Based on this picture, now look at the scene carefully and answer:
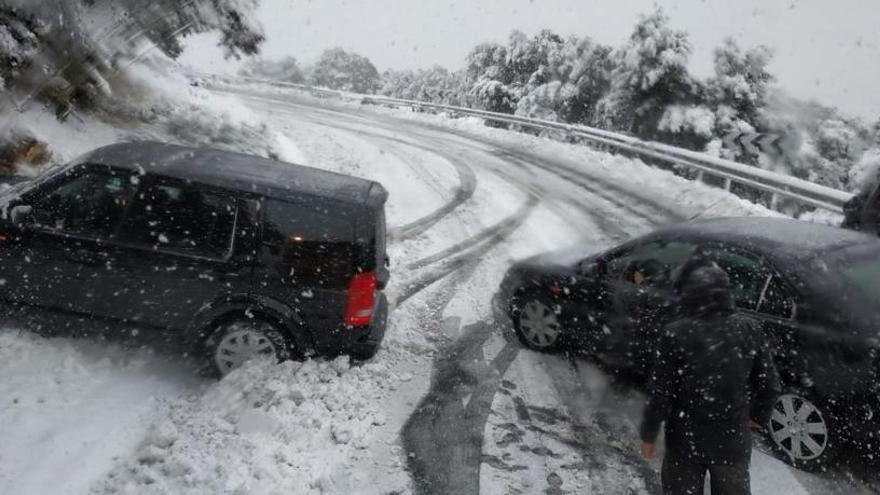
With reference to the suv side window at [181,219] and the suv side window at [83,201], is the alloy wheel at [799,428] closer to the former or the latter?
the suv side window at [181,219]

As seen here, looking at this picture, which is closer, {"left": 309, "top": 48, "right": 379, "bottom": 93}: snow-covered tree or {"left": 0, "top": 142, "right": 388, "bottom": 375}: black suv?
{"left": 0, "top": 142, "right": 388, "bottom": 375}: black suv

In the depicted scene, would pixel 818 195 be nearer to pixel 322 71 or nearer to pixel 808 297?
pixel 808 297

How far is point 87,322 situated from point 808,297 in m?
5.62

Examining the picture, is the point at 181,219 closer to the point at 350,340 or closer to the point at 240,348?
the point at 240,348

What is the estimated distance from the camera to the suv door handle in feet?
16.2

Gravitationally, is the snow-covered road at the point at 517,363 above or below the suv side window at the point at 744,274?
below

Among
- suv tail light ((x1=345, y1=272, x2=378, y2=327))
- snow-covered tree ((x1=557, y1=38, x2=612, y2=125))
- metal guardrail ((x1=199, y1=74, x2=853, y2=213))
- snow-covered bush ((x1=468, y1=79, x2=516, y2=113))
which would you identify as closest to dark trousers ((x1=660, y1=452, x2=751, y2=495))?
suv tail light ((x1=345, y1=272, x2=378, y2=327))

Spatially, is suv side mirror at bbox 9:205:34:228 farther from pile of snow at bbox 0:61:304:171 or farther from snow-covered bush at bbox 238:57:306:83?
snow-covered bush at bbox 238:57:306:83

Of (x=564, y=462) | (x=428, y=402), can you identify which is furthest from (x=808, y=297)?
(x=428, y=402)

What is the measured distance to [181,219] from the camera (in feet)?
16.3

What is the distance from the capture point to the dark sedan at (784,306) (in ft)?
13.6

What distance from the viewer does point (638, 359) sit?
5.29 metres

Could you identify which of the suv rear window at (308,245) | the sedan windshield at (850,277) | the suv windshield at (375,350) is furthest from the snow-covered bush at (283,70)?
the sedan windshield at (850,277)

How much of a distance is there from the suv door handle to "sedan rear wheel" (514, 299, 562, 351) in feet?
12.9
